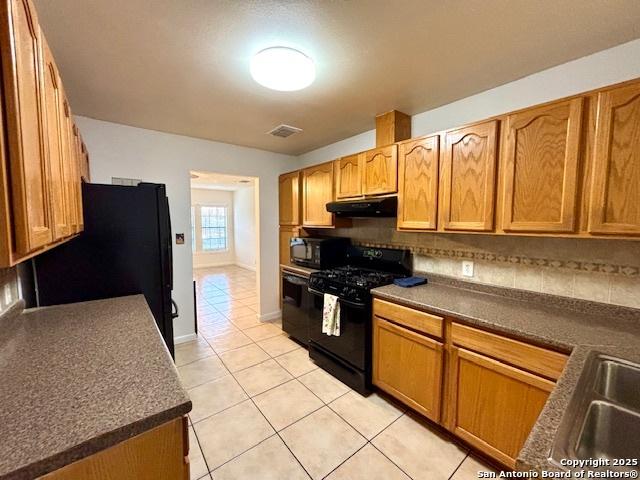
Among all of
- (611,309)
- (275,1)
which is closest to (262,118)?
(275,1)

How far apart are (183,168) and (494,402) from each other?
3435 millimetres

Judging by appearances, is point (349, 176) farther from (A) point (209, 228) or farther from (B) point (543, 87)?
(A) point (209, 228)

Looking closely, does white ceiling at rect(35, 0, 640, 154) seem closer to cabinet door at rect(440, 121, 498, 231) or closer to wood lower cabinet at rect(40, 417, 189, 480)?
cabinet door at rect(440, 121, 498, 231)

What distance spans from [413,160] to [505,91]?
753 mm

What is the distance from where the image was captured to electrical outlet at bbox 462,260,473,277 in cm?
213

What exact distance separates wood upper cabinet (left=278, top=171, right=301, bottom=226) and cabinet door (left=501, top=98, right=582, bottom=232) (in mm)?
2262

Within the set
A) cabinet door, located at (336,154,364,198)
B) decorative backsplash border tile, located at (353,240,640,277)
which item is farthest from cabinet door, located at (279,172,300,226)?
decorative backsplash border tile, located at (353,240,640,277)

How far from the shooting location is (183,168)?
3.07 m

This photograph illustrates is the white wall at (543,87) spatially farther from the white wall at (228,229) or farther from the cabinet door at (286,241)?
the white wall at (228,229)

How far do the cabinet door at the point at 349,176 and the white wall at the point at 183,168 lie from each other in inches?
51.9

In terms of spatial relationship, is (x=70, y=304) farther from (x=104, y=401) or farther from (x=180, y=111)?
(x=180, y=111)

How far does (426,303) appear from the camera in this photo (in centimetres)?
180

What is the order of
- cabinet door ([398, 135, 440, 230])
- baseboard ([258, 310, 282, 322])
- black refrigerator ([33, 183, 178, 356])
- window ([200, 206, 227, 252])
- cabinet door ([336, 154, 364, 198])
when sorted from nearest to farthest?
1. black refrigerator ([33, 183, 178, 356])
2. cabinet door ([398, 135, 440, 230])
3. cabinet door ([336, 154, 364, 198])
4. baseboard ([258, 310, 282, 322])
5. window ([200, 206, 227, 252])

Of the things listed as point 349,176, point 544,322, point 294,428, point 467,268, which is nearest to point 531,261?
point 467,268
